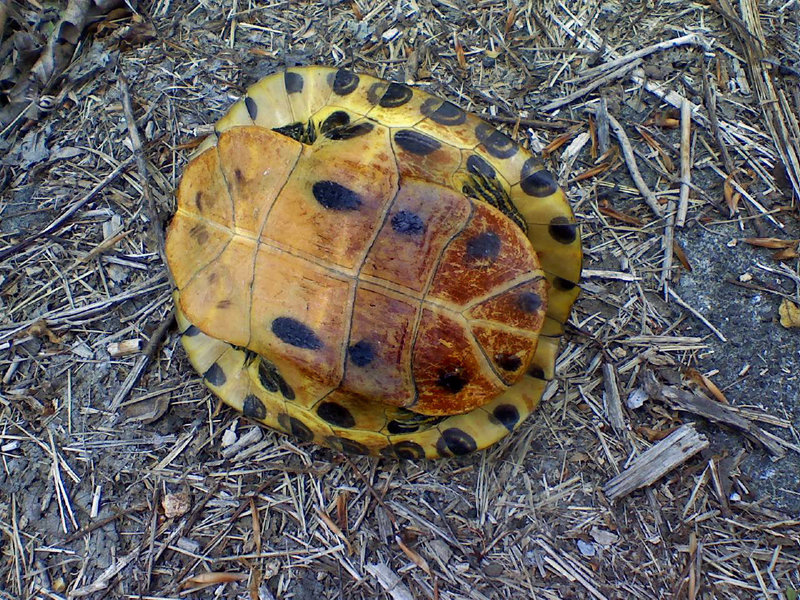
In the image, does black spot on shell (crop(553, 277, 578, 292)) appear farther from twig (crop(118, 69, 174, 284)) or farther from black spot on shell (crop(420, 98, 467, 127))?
twig (crop(118, 69, 174, 284))

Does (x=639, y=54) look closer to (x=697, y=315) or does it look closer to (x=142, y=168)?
(x=697, y=315)

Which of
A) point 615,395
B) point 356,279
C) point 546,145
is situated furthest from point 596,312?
point 356,279

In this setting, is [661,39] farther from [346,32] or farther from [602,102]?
[346,32]

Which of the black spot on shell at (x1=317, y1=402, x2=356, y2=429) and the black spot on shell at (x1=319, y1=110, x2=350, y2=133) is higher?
the black spot on shell at (x1=319, y1=110, x2=350, y2=133)

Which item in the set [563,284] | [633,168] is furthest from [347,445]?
[633,168]

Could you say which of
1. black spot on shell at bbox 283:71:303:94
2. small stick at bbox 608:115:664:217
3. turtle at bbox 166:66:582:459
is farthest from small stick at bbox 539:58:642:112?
black spot on shell at bbox 283:71:303:94

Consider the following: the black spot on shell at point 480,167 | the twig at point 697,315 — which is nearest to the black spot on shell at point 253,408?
the black spot on shell at point 480,167
